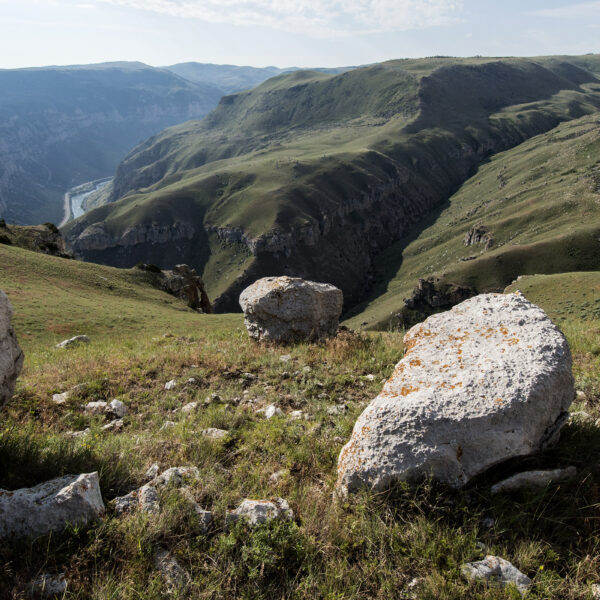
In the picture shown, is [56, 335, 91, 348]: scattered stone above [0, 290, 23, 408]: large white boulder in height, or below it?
below

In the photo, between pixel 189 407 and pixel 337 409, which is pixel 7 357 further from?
pixel 337 409

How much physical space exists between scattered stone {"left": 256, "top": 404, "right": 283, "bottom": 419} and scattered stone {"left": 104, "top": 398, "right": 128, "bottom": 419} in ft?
9.80

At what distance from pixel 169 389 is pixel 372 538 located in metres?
6.31

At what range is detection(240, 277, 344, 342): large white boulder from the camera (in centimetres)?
1447

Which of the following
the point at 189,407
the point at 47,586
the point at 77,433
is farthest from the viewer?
the point at 189,407

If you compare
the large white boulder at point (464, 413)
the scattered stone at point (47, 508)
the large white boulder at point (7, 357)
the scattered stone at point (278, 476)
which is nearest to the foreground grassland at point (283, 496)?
the scattered stone at point (278, 476)

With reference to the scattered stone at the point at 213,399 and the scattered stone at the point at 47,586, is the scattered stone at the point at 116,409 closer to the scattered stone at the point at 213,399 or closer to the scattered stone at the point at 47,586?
the scattered stone at the point at 213,399

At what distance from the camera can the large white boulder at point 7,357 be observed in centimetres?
632

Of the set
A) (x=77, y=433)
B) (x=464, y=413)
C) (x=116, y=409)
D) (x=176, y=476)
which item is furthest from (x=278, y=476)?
(x=116, y=409)

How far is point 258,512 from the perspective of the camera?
15.1 feet


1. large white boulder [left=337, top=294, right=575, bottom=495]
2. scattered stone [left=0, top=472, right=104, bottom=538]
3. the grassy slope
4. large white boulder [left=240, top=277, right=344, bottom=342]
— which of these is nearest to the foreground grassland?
scattered stone [left=0, top=472, right=104, bottom=538]

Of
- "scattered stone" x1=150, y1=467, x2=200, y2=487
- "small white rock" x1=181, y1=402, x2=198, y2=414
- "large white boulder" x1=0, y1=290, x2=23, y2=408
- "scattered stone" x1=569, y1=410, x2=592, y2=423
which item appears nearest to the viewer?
"scattered stone" x1=150, y1=467, x2=200, y2=487

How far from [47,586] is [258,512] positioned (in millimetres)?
2180

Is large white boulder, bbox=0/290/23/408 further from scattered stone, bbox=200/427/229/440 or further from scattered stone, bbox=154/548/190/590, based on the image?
scattered stone, bbox=154/548/190/590
